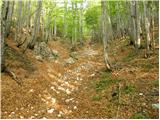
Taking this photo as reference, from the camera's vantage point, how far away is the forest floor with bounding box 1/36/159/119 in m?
9.12

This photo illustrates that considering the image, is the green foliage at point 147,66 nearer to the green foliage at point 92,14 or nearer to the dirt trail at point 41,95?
the dirt trail at point 41,95

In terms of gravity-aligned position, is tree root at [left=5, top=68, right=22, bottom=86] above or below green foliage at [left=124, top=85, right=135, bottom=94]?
above

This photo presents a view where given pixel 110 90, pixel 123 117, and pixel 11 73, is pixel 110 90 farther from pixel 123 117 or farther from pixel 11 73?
pixel 11 73

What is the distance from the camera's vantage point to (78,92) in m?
12.0

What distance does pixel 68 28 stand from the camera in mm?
41031

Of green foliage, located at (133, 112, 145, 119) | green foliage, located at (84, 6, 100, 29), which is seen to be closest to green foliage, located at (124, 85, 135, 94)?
green foliage, located at (133, 112, 145, 119)

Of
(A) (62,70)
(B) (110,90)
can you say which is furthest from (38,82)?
(A) (62,70)

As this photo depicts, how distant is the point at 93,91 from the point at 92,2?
32.5 meters

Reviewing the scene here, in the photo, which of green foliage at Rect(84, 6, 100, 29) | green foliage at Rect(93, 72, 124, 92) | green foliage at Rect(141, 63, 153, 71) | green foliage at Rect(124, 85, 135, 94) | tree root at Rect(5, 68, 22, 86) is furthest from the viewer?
green foliage at Rect(84, 6, 100, 29)

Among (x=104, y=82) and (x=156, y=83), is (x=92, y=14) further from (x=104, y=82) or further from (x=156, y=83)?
→ (x=156, y=83)

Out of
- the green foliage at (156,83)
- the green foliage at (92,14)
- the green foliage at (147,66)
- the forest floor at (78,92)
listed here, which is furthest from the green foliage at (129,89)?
the green foliage at (92,14)

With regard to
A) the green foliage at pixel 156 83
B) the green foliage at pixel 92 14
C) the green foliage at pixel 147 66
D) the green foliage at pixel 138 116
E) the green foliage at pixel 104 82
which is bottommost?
the green foliage at pixel 138 116

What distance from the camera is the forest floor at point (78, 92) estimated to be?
912cm

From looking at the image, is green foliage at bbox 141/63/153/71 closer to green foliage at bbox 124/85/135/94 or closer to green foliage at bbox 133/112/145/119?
green foliage at bbox 124/85/135/94
